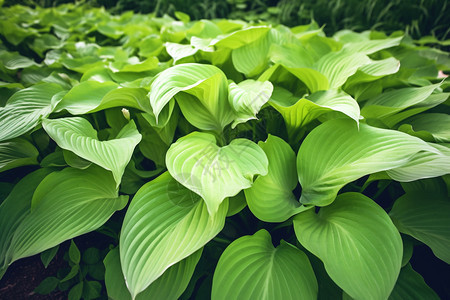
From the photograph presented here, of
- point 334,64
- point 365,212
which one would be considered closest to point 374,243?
point 365,212

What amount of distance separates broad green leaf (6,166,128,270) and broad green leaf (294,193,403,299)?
0.65 meters

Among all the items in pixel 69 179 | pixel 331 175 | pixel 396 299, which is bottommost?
pixel 396 299

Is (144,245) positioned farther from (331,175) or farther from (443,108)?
(443,108)

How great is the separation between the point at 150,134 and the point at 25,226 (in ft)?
1.83

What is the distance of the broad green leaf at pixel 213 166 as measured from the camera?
2.58 feet

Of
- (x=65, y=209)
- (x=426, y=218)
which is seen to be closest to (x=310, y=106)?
(x=426, y=218)

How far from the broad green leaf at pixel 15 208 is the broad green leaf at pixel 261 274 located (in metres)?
0.69

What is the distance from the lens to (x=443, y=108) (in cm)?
141

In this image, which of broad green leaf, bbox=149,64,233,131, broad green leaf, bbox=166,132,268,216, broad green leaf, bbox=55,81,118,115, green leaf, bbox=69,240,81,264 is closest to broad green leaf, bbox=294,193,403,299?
broad green leaf, bbox=166,132,268,216

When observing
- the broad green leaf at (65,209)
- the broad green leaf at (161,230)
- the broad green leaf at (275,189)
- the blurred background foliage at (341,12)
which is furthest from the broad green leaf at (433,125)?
the blurred background foliage at (341,12)

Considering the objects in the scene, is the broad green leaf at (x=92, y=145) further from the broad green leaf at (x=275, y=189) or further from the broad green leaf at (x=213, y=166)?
the broad green leaf at (x=275, y=189)

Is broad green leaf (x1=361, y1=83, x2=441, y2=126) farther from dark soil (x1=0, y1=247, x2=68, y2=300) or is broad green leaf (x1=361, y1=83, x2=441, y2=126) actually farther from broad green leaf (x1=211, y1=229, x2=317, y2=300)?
dark soil (x1=0, y1=247, x2=68, y2=300)

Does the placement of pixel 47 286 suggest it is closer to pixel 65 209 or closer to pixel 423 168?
pixel 65 209

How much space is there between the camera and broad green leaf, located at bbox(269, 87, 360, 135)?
1.00 metres
